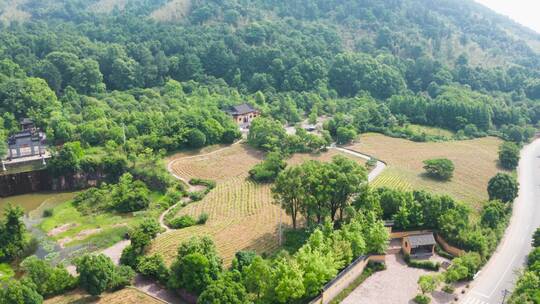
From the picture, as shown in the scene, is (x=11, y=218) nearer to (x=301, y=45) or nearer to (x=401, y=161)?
(x=401, y=161)

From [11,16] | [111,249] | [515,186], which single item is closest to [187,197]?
[111,249]

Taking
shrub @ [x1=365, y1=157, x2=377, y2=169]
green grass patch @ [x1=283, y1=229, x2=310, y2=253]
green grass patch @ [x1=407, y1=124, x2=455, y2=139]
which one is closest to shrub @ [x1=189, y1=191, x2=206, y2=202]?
green grass patch @ [x1=283, y1=229, x2=310, y2=253]

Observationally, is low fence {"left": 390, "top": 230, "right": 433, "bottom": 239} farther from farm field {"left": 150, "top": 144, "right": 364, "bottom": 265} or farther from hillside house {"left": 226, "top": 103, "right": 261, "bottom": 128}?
hillside house {"left": 226, "top": 103, "right": 261, "bottom": 128}

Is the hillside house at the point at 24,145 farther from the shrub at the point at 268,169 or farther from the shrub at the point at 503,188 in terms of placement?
the shrub at the point at 503,188

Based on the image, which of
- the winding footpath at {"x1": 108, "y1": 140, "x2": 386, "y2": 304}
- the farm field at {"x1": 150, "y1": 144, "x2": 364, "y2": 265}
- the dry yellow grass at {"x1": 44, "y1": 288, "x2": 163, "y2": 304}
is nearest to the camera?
the dry yellow grass at {"x1": 44, "y1": 288, "x2": 163, "y2": 304}

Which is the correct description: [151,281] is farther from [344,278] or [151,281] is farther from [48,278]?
[344,278]

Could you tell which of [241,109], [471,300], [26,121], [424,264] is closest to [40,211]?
[26,121]

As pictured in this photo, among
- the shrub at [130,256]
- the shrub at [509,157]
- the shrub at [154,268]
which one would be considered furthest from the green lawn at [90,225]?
the shrub at [509,157]
